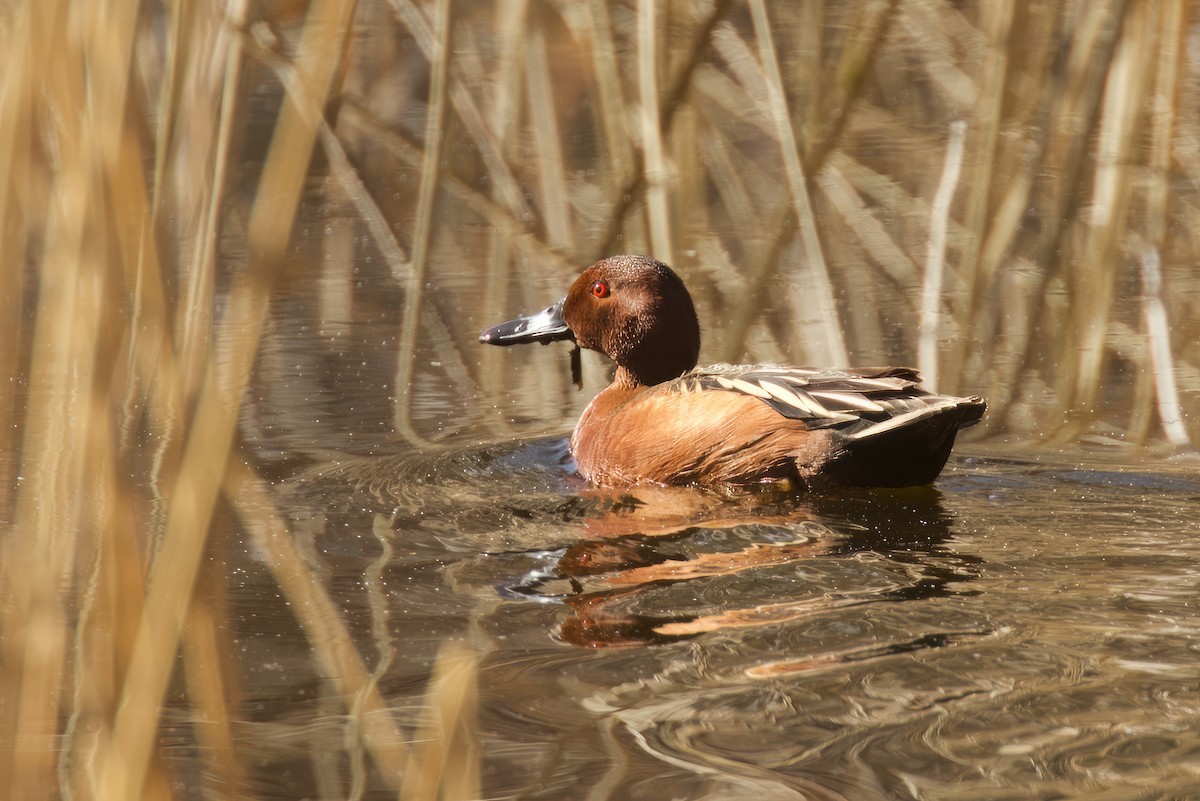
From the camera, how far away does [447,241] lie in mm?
7965

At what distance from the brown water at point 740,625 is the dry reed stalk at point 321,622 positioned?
0.12 ft

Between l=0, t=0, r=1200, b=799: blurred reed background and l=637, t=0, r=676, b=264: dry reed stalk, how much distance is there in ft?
0.05

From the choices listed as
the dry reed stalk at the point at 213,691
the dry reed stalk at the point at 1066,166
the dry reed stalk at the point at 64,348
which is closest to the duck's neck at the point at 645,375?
the dry reed stalk at the point at 1066,166

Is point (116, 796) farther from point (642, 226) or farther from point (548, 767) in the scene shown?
point (642, 226)

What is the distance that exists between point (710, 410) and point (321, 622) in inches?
71.3

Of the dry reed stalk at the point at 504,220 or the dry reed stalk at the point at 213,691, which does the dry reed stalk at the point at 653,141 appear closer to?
the dry reed stalk at the point at 504,220

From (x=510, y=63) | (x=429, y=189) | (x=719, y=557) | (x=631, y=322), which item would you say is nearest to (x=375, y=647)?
(x=719, y=557)

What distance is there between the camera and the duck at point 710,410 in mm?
4613

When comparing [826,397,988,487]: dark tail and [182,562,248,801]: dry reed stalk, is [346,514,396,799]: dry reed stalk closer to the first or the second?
[182,562,248,801]: dry reed stalk

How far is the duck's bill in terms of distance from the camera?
5.73 metres

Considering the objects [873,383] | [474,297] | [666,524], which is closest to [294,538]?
[666,524]

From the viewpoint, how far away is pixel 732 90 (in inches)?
331

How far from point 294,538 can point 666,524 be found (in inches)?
42.7

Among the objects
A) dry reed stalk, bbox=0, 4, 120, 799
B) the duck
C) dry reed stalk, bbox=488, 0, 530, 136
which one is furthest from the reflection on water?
dry reed stalk, bbox=488, 0, 530, 136
